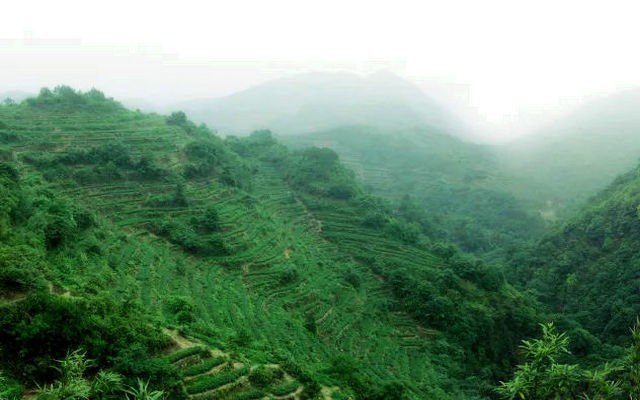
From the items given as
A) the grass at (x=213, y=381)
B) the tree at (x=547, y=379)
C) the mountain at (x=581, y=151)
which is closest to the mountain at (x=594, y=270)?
the tree at (x=547, y=379)

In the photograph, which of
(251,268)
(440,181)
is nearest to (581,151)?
(440,181)

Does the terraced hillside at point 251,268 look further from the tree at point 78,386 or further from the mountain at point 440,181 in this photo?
the mountain at point 440,181

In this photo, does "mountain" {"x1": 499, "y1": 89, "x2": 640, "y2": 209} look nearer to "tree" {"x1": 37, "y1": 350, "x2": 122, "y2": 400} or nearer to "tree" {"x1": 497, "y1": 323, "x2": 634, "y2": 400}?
"tree" {"x1": 497, "y1": 323, "x2": 634, "y2": 400}

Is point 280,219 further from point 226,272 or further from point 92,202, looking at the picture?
point 92,202

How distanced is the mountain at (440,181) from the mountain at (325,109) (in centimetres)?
1819

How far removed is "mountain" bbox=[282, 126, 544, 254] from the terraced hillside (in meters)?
18.9

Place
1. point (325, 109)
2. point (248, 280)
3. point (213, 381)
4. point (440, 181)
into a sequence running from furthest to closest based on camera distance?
point (325, 109) → point (440, 181) → point (248, 280) → point (213, 381)

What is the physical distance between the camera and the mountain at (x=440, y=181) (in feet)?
225

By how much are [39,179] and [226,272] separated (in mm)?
15696

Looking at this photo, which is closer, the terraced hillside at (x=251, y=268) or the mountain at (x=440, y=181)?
the terraced hillside at (x=251, y=268)

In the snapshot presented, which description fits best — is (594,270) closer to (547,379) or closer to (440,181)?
(547,379)

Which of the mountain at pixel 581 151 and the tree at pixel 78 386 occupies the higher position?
the tree at pixel 78 386

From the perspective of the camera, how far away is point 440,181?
95.4m

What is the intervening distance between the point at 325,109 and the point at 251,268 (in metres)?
131
